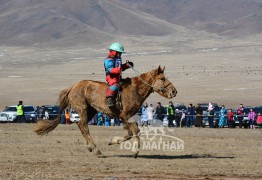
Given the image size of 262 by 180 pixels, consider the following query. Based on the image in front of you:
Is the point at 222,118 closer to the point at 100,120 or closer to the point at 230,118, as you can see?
the point at 230,118

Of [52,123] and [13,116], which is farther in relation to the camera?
[13,116]

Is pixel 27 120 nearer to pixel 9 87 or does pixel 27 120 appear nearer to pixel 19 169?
pixel 19 169

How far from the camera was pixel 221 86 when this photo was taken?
3423 inches

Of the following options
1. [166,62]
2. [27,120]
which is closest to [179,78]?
[166,62]

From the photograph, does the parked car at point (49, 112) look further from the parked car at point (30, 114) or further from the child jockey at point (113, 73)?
the child jockey at point (113, 73)

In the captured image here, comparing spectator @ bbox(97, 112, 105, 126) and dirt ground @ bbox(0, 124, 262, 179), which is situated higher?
spectator @ bbox(97, 112, 105, 126)

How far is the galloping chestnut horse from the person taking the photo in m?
16.9

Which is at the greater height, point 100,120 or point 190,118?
point 190,118

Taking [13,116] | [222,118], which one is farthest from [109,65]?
[13,116]

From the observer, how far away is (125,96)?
55.6ft
